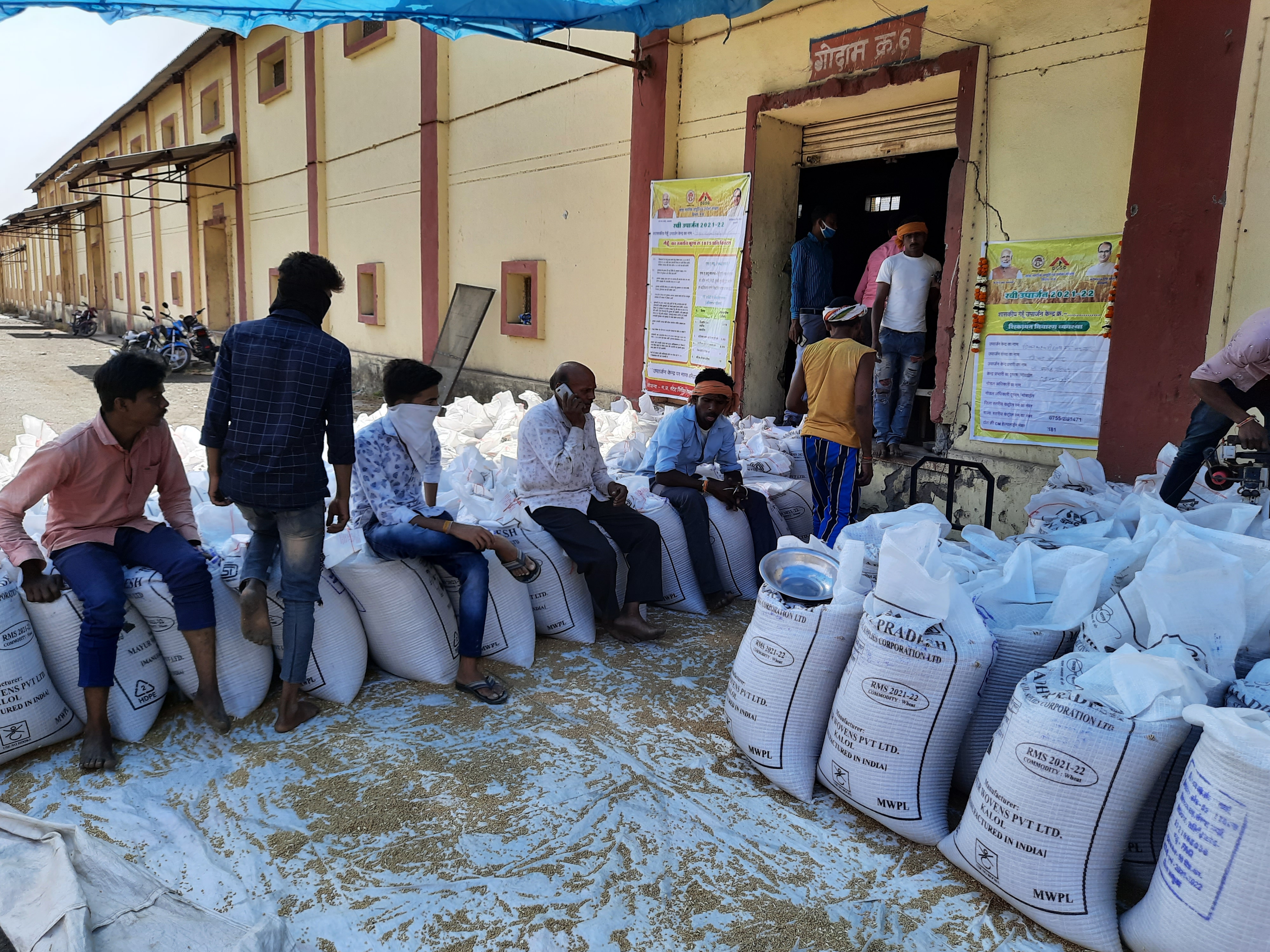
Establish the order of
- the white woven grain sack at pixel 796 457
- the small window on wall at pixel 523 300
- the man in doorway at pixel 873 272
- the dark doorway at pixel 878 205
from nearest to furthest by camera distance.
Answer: the white woven grain sack at pixel 796 457 → the man in doorway at pixel 873 272 → the dark doorway at pixel 878 205 → the small window on wall at pixel 523 300

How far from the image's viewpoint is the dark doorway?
21.9 ft

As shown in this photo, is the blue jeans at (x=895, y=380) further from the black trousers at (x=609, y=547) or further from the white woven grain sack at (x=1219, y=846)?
the white woven grain sack at (x=1219, y=846)

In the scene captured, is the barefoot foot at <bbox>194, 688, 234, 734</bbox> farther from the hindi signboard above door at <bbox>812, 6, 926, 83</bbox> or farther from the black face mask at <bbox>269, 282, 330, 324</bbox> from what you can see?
the hindi signboard above door at <bbox>812, 6, 926, 83</bbox>

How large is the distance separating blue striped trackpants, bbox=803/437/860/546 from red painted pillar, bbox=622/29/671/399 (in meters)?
3.15

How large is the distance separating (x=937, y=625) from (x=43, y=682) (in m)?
2.50

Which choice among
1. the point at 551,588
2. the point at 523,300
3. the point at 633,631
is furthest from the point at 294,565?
the point at 523,300

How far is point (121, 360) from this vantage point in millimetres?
2580

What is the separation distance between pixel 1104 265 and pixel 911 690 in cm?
330

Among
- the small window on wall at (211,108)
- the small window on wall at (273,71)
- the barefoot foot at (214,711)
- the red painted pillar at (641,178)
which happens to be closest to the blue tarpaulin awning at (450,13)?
the red painted pillar at (641,178)

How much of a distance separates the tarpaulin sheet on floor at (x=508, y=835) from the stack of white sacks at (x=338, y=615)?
114mm

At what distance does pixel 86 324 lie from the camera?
25.4 meters

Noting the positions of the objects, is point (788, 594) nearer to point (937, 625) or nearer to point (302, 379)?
point (937, 625)

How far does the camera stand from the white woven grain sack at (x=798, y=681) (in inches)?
95.8

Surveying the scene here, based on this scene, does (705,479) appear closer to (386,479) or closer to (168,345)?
(386,479)
